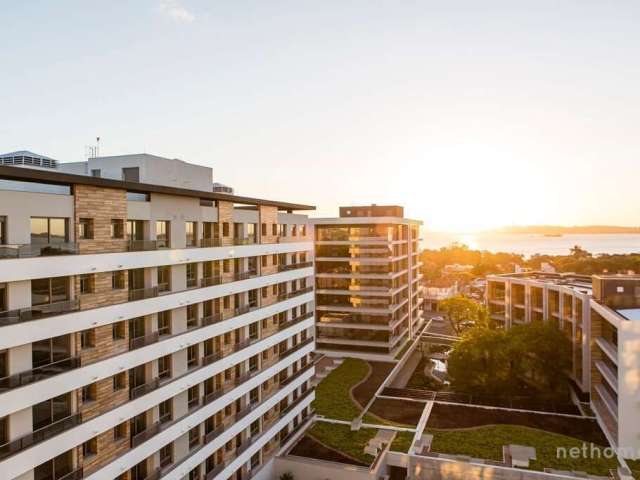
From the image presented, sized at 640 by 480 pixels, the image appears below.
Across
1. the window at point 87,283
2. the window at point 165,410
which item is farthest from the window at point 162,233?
the window at point 165,410

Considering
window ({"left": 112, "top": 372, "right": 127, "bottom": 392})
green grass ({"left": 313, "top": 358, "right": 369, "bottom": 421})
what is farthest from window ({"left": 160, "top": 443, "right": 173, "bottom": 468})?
green grass ({"left": 313, "top": 358, "right": 369, "bottom": 421})

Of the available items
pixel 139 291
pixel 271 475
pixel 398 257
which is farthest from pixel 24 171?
pixel 398 257

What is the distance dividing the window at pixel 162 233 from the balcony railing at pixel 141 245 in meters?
0.96

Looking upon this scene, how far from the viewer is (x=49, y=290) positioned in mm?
20594

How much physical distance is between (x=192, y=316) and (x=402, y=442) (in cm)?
2063

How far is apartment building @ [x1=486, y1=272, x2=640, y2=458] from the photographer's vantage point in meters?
36.8

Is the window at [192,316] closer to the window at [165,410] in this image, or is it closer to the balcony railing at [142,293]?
the balcony railing at [142,293]

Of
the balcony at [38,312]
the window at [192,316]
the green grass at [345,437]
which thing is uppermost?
the balcony at [38,312]

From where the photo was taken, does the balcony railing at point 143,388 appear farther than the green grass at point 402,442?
No

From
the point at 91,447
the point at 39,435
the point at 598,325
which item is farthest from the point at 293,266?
the point at 598,325

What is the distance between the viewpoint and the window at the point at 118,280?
78.3ft

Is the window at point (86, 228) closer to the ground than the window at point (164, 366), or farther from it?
farther from it

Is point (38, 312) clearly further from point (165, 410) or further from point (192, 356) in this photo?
point (192, 356)

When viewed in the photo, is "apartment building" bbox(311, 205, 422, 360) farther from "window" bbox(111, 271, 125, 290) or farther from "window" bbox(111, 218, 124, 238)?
"window" bbox(111, 271, 125, 290)
